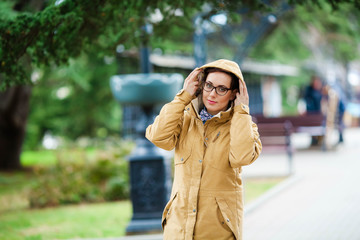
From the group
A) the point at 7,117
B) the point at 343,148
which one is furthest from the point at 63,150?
the point at 343,148

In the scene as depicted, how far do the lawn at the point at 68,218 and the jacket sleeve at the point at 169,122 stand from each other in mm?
3549

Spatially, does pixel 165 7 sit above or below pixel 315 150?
above

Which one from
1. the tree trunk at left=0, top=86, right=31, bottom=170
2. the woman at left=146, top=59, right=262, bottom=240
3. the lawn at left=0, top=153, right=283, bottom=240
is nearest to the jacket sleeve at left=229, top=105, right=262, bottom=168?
the woman at left=146, top=59, right=262, bottom=240

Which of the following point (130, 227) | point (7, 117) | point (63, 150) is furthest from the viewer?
point (7, 117)

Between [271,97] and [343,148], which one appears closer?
[343,148]

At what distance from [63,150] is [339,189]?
6060 mm

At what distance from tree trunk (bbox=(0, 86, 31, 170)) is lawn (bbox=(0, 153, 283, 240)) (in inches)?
152

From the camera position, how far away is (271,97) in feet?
98.6

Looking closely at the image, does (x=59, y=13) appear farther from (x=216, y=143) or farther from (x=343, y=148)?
(x=343, y=148)

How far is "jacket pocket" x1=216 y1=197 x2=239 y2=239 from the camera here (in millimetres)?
2637

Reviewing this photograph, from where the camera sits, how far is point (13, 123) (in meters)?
13.8

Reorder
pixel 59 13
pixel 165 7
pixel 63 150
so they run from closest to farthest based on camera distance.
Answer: pixel 59 13 < pixel 165 7 < pixel 63 150

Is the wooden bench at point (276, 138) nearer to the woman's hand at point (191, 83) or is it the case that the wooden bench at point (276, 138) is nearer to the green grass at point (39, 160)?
the green grass at point (39, 160)

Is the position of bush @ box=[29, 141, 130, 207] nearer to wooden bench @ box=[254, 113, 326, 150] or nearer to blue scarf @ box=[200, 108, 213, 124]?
blue scarf @ box=[200, 108, 213, 124]
